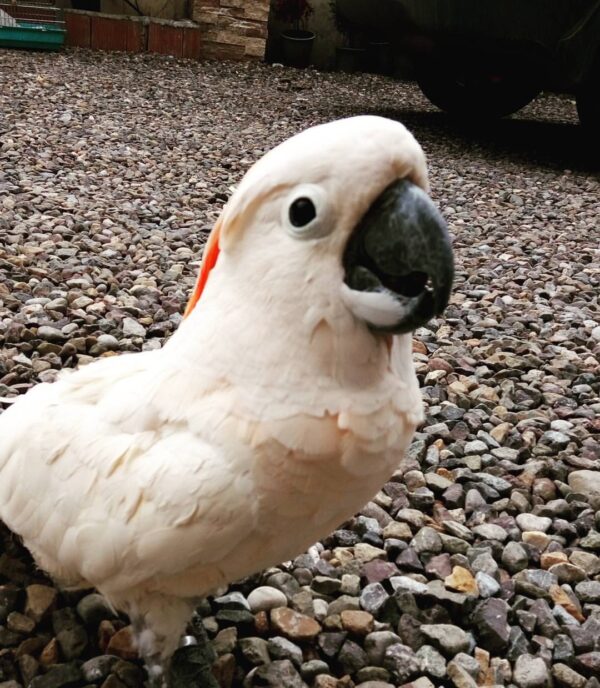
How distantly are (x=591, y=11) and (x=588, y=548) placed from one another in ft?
14.4

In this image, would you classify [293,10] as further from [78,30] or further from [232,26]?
[78,30]

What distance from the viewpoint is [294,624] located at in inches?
62.6

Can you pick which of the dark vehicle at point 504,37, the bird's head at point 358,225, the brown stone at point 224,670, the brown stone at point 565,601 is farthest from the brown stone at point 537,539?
the dark vehicle at point 504,37

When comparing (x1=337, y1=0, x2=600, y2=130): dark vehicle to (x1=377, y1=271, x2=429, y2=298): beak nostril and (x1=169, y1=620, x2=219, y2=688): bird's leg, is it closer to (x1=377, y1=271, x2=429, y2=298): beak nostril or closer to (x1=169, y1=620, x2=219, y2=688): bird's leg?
(x1=377, y1=271, x2=429, y2=298): beak nostril

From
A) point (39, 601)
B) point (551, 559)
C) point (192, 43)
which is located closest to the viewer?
point (39, 601)

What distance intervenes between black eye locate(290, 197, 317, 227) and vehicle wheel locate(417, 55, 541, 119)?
16.8 feet

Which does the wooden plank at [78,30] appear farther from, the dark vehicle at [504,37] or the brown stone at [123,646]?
the brown stone at [123,646]

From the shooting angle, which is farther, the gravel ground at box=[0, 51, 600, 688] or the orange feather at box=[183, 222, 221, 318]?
the gravel ground at box=[0, 51, 600, 688]

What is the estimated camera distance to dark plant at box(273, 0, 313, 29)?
8.98 metres

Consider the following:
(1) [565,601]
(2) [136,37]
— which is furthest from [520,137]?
(1) [565,601]

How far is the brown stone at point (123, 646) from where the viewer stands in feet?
4.91

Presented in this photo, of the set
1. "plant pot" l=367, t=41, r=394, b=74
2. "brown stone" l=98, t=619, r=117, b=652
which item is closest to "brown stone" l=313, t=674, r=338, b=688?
"brown stone" l=98, t=619, r=117, b=652

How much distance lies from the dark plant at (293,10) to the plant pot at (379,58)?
90 cm

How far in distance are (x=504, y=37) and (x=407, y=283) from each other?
467cm
